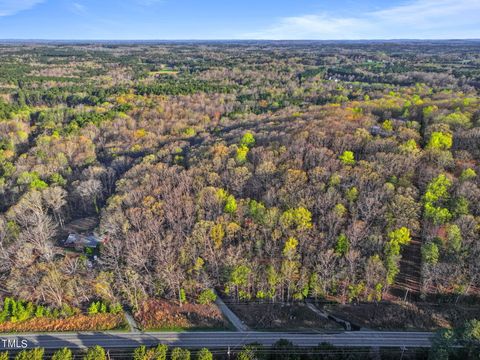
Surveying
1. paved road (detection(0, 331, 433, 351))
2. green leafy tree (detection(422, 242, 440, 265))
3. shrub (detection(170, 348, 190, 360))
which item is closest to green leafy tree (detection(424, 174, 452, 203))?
green leafy tree (detection(422, 242, 440, 265))

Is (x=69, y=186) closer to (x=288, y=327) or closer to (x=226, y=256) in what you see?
(x=226, y=256)

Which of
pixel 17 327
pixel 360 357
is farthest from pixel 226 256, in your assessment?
pixel 17 327

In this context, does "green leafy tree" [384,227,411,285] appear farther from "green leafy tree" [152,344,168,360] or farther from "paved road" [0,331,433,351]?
"green leafy tree" [152,344,168,360]

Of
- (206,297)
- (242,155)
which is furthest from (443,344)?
(242,155)

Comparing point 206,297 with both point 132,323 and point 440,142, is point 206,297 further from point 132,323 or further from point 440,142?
point 440,142

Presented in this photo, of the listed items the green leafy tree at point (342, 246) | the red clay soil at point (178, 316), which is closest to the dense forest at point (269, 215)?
the green leafy tree at point (342, 246)
